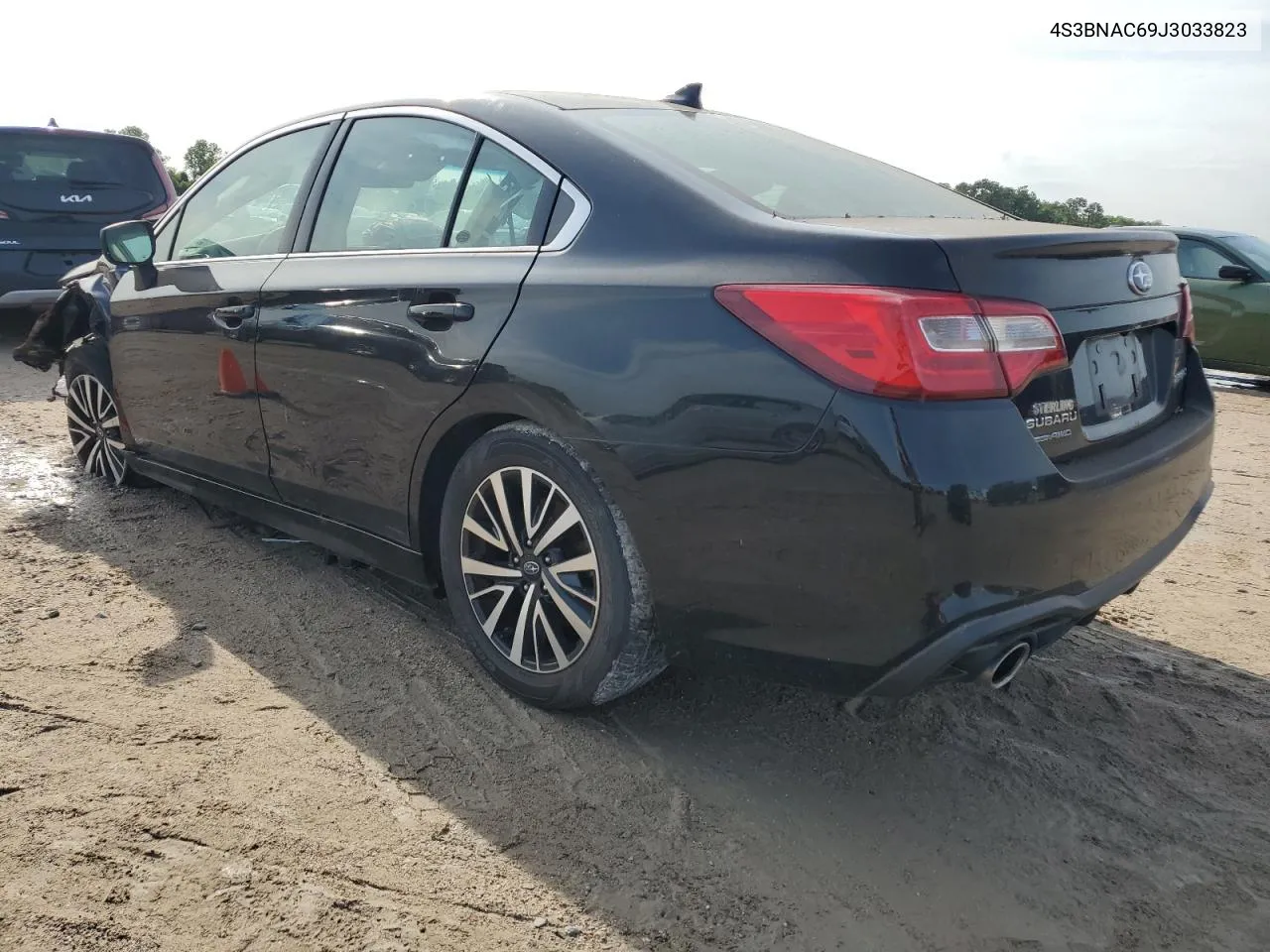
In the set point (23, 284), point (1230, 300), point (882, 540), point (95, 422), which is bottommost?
point (1230, 300)

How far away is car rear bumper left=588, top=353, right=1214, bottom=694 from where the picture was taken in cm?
216

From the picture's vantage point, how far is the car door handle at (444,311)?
9.50 feet

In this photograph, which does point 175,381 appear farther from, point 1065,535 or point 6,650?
point 1065,535

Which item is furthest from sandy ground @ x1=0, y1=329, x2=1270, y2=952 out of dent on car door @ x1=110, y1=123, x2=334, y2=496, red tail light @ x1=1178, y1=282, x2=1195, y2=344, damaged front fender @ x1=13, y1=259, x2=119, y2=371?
damaged front fender @ x1=13, y1=259, x2=119, y2=371

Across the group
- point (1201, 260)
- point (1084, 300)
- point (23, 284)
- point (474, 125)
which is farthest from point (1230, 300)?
point (23, 284)

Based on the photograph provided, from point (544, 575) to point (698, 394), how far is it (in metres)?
0.75

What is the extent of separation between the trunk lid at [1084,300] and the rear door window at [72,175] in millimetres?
8602

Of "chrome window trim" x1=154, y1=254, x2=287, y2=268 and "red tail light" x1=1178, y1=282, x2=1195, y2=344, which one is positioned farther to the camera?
"chrome window trim" x1=154, y1=254, x2=287, y2=268

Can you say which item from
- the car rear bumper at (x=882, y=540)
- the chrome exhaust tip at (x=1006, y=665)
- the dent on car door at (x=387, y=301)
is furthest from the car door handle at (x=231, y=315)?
the chrome exhaust tip at (x=1006, y=665)

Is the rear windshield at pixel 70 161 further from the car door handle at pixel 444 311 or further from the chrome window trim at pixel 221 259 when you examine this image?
the car door handle at pixel 444 311

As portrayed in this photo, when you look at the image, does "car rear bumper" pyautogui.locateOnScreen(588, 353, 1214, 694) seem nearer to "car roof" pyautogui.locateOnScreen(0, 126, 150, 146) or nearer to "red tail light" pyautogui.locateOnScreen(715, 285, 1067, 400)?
"red tail light" pyautogui.locateOnScreen(715, 285, 1067, 400)

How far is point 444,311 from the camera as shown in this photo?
2.94m

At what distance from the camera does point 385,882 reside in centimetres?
226

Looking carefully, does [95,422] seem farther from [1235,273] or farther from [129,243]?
[1235,273]
